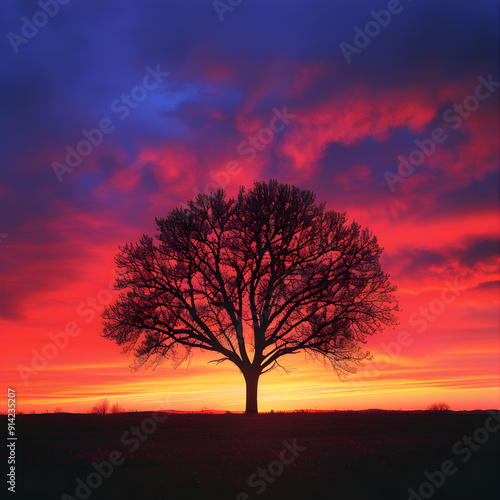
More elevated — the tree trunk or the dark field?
the tree trunk

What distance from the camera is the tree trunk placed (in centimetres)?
3422

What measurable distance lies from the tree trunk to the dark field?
325 inches

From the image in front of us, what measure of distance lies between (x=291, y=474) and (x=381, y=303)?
1981cm

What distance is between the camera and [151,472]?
17062mm

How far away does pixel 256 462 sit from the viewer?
18.0 meters

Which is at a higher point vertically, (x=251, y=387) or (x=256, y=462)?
(x=251, y=387)

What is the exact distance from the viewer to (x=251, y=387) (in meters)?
34.6

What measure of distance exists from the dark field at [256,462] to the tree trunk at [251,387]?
826 cm

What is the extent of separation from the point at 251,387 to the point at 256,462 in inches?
657

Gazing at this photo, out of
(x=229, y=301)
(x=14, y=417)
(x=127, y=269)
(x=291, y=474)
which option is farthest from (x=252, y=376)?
(x=291, y=474)

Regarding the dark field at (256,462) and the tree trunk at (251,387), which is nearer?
the dark field at (256,462)

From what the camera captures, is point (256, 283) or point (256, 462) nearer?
point (256, 462)

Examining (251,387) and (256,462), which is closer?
(256,462)

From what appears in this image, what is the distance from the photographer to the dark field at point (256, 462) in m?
16.2
